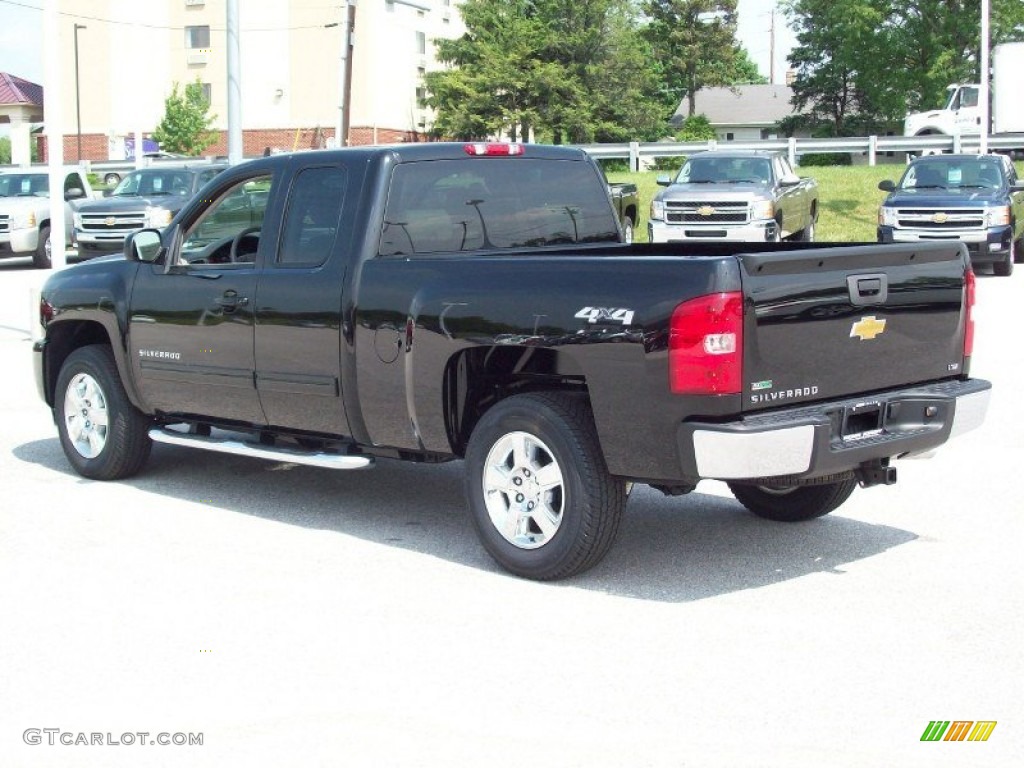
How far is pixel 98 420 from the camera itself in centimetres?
873

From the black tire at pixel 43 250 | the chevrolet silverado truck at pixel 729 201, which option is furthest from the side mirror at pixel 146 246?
the black tire at pixel 43 250

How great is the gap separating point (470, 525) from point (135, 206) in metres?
21.2

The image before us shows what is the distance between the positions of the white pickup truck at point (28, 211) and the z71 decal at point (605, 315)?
22132 mm

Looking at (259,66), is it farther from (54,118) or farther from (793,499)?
(793,499)

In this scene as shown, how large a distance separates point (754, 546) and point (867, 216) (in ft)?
85.3

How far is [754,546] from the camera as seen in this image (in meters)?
7.12

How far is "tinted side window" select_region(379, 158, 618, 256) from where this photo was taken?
7.24m

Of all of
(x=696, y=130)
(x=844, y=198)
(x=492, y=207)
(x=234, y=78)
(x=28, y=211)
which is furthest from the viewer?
(x=696, y=130)

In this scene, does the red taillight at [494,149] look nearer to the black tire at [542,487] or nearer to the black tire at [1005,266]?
the black tire at [542,487]

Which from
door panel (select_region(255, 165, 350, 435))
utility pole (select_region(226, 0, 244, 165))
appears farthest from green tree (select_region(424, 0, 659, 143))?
door panel (select_region(255, 165, 350, 435))

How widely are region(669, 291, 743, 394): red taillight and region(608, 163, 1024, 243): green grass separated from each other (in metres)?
24.0

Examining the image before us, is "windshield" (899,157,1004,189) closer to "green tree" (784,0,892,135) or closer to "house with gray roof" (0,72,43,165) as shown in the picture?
"green tree" (784,0,892,135)

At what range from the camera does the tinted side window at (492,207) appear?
7.24m

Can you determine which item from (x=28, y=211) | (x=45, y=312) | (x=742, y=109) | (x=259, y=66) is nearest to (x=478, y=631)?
(x=45, y=312)
